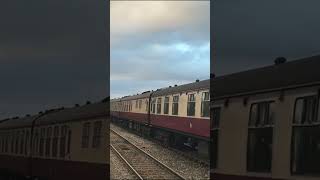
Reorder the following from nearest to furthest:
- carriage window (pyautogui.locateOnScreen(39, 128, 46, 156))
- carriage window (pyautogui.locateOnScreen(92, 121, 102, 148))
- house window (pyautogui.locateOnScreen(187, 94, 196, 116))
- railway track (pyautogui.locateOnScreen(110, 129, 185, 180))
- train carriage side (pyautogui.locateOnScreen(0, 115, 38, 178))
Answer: railway track (pyautogui.locateOnScreen(110, 129, 185, 180))
house window (pyautogui.locateOnScreen(187, 94, 196, 116))
carriage window (pyautogui.locateOnScreen(92, 121, 102, 148))
carriage window (pyautogui.locateOnScreen(39, 128, 46, 156))
train carriage side (pyautogui.locateOnScreen(0, 115, 38, 178))

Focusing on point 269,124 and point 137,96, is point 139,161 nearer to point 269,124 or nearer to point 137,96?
point 137,96

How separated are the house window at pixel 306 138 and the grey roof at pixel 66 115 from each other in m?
2.49

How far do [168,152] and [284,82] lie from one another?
2.02 metres

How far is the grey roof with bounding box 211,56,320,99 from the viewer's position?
657 centimetres

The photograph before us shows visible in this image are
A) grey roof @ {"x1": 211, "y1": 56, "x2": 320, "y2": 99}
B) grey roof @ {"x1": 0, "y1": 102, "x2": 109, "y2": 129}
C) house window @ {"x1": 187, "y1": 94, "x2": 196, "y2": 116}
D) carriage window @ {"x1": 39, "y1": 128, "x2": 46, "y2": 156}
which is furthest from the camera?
carriage window @ {"x1": 39, "y1": 128, "x2": 46, "y2": 156}

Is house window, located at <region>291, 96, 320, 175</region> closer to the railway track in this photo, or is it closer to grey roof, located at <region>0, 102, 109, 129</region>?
the railway track

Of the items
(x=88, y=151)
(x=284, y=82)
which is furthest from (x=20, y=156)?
(x=284, y=82)

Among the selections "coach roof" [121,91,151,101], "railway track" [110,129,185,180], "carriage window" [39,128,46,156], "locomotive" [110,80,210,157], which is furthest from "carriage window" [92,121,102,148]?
"carriage window" [39,128,46,156]

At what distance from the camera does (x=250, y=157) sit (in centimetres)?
713

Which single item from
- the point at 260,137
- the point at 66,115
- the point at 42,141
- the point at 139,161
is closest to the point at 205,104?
the point at 260,137

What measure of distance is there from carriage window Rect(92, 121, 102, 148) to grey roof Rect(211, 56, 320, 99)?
1.81 m

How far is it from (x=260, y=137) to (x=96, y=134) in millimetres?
2584

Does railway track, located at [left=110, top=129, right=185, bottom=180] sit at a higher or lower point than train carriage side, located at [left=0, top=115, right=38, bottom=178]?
higher

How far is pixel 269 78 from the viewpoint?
7.27m
